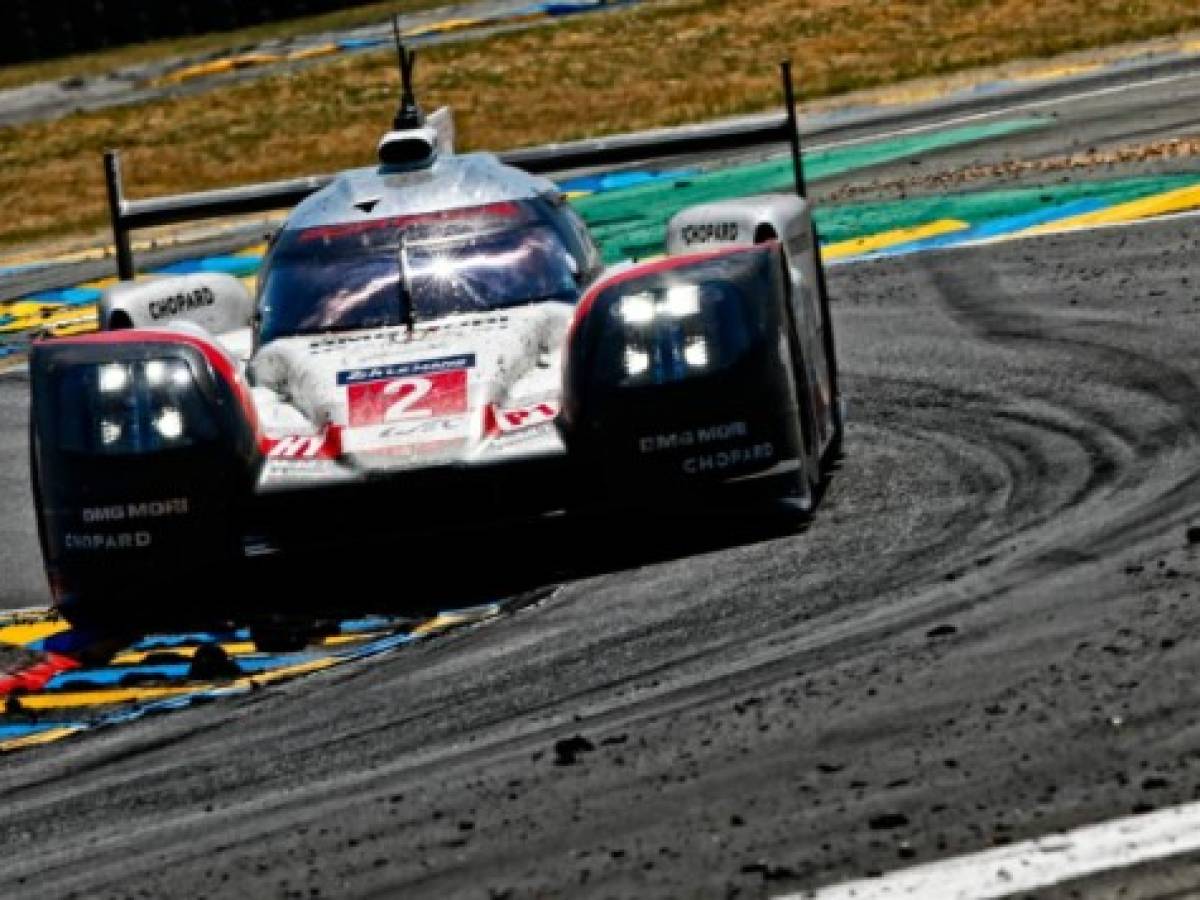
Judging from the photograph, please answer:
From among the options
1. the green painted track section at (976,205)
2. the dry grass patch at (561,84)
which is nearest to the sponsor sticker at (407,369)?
the green painted track section at (976,205)

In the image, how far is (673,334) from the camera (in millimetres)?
9055

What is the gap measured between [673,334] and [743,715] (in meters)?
2.50

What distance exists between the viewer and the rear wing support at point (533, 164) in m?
11.0

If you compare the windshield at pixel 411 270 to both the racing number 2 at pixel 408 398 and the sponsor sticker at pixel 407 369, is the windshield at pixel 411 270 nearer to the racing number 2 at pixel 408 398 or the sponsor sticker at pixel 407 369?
the sponsor sticker at pixel 407 369

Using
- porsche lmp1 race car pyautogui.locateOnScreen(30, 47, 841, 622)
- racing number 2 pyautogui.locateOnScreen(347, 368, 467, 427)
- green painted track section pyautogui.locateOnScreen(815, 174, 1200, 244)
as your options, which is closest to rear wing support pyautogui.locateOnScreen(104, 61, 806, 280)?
porsche lmp1 race car pyautogui.locateOnScreen(30, 47, 841, 622)

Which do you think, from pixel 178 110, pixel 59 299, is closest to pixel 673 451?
pixel 59 299

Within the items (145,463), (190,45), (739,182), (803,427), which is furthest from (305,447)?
(190,45)

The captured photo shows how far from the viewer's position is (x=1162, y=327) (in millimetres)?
12008

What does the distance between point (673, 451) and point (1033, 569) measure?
57.3 inches

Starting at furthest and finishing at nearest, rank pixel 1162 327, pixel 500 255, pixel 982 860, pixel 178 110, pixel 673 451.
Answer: pixel 178 110
pixel 1162 327
pixel 500 255
pixel 673 451
pixel 982 860

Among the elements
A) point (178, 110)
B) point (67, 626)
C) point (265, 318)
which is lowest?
point (178, 110)

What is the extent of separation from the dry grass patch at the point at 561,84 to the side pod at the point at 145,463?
1581cm

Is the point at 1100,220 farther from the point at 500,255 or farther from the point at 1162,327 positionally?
the point at 500,255

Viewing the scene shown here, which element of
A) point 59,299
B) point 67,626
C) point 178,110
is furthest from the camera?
point 178,110
